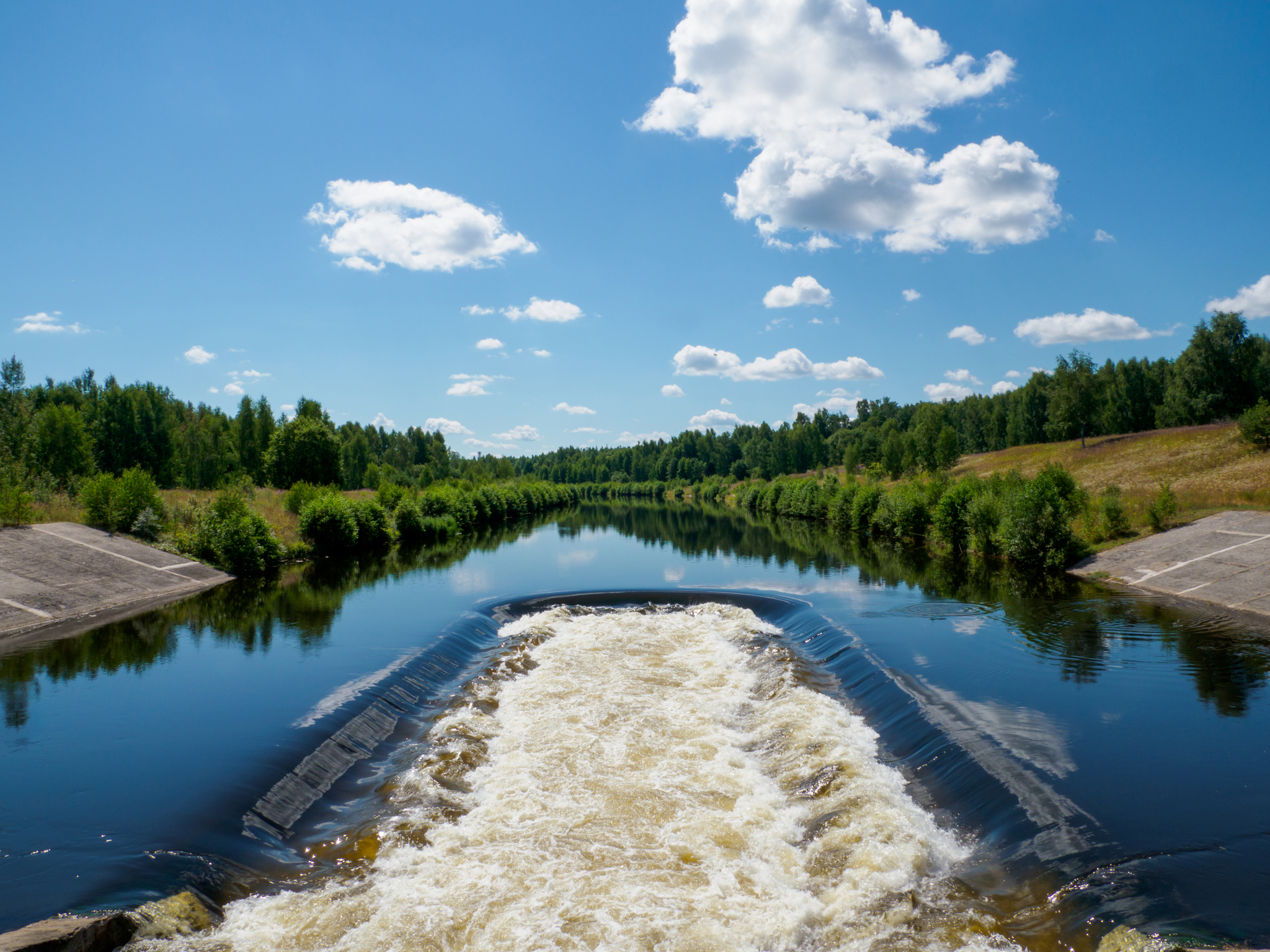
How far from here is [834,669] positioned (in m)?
17.4

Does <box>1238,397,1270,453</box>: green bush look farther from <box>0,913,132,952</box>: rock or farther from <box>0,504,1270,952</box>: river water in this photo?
<box>0,913,132,952</box>: rock

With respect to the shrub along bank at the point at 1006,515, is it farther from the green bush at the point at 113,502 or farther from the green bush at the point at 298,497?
the green bush at the point at 113,502

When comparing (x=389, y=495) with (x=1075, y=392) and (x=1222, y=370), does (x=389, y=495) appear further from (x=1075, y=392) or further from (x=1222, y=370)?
(x=1222, y=370)

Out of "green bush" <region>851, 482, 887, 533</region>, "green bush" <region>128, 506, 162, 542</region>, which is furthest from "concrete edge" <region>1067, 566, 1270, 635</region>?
"green bush" <region>128, 506, 162, 542</region>

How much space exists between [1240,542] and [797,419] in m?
134

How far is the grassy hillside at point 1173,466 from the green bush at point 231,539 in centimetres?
4278

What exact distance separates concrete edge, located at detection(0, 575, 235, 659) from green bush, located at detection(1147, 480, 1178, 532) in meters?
42.4

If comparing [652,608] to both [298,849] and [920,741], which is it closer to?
[920,741]

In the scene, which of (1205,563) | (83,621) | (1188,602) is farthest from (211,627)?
(1205,563)

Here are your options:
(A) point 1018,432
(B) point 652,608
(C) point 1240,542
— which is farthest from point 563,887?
(A) point 1018,432

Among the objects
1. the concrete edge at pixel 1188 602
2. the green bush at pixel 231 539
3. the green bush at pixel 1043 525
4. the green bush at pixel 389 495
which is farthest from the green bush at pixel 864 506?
the green bush at pixel 231 539

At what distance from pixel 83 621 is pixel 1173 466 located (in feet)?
208

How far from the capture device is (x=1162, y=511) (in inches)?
1202

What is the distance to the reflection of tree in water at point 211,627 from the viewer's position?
16688 mm
